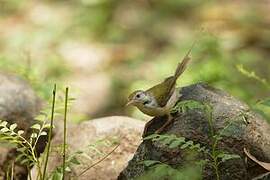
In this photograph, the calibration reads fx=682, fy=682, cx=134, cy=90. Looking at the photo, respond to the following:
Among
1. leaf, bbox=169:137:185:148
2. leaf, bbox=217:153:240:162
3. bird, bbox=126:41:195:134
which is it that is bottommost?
leaf, bbox=217:153:240:162

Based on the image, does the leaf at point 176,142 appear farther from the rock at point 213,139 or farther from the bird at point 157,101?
the bird at point 157,101

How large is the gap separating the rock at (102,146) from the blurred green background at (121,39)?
10.7 ft

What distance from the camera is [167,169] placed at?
341cm

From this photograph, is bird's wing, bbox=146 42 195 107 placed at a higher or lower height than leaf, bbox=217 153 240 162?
higher

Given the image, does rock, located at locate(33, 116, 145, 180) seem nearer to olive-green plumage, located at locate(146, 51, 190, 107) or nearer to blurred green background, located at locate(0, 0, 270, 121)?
olive-green plumage, located at locate(146, 51, 190, 107)

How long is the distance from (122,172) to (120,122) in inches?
30.4

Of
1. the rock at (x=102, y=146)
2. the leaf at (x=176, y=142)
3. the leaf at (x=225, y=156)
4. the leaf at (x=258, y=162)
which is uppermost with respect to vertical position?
the leaf at (x=176, y=142)

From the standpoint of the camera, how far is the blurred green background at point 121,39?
8969 mm

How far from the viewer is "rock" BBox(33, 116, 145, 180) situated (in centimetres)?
441

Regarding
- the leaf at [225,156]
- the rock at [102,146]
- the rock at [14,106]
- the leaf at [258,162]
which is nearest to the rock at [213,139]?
the leaf at [258,162]

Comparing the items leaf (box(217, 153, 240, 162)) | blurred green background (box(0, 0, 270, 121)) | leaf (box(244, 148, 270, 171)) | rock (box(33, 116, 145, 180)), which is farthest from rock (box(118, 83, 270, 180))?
blurred green background (box(0, 0, 270, 121))

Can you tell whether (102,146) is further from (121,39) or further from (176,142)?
(121,39)

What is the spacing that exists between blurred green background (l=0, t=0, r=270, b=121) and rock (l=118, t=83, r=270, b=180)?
3.96m

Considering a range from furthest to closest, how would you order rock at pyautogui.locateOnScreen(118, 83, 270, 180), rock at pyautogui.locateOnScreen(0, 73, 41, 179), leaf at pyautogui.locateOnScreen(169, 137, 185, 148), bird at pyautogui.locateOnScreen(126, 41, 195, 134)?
rock at pyautogui.locateOnScreen(0, 73, 41, 179) < bird at pyautogui.locateOnScreen(126, 41, 195, 134) < rock at pyautogui.locateOnScreen(118, 83, 270, 180) < leaf at pyautogui.locateOnScreen(169, 137, 185, 148)
